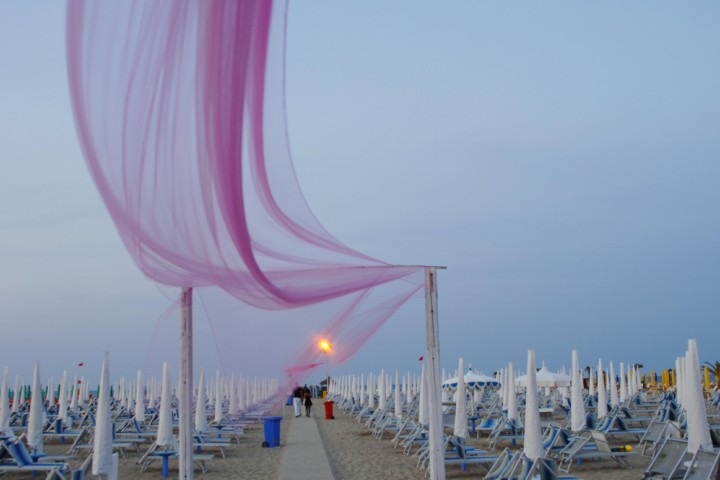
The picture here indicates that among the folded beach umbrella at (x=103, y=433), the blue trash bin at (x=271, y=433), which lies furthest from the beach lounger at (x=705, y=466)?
the blue trash bin at (x=271, y=433)

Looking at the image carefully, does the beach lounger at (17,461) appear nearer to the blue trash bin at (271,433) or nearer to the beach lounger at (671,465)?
the blue trash bin at (271,433)

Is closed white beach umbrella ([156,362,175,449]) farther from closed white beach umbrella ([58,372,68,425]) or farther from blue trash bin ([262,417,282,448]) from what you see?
closed white beach umbrella ([58,372,68,425])

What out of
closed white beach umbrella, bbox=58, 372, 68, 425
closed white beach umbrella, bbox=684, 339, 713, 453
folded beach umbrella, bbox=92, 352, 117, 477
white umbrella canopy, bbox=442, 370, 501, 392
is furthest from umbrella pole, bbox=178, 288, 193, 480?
white umbrella canopy, bbox=442, 370, 501, 392

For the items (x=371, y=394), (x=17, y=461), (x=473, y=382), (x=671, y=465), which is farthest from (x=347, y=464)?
(x=473, y=382)

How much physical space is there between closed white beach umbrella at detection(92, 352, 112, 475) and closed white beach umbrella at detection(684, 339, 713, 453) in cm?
639

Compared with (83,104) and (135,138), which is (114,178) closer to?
(135,138)

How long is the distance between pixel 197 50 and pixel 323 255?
2.40 m

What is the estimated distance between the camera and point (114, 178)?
3.64 m

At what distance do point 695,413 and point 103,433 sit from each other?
665cm

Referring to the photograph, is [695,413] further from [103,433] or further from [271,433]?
[271,433]

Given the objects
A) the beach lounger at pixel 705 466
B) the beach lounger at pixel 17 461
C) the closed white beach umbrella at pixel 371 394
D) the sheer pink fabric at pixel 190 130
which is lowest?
the closed white beach umbrella at pixel 371 394

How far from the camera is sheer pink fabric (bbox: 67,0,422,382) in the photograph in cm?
319

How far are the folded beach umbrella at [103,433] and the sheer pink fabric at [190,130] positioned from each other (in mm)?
3570

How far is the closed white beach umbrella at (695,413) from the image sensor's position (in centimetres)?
834
